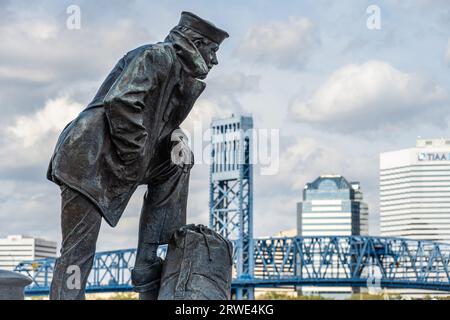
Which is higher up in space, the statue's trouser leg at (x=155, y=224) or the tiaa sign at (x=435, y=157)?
the tiaa sign at (x=435, y=157)

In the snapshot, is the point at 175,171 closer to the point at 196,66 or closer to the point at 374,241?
the point at 196,66

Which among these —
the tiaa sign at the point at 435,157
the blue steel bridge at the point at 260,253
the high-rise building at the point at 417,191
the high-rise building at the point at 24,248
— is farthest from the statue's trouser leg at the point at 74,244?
the tiaa sign at the point at 435,157

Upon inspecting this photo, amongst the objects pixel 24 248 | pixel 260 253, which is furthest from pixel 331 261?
pixel 24 248

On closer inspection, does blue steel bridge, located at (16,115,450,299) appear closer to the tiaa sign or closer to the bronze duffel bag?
the tiaa sign

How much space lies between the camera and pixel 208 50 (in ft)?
33.9

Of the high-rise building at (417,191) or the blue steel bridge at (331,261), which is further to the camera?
the high-rise building at (417,191)

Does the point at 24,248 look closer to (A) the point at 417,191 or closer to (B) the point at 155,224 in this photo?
(A) the point at 417,191

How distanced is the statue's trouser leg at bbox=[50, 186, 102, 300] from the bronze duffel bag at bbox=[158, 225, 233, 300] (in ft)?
2.42

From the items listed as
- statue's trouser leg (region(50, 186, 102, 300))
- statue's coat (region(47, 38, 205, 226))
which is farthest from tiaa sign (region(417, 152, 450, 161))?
statue's trouser leg (region(50, 186, 102, 300))

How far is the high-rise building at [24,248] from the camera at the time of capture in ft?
565

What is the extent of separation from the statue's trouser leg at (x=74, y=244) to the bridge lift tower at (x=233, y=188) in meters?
106

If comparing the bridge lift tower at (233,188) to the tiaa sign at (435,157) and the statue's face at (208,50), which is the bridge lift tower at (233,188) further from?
the statue's face at (208,50)

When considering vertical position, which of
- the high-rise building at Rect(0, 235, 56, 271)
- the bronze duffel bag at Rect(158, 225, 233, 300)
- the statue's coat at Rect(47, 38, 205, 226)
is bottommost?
the bronze duffel bag at Rect(158, 225, 233, 300)

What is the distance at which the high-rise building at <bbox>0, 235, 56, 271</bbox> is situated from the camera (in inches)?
6777
